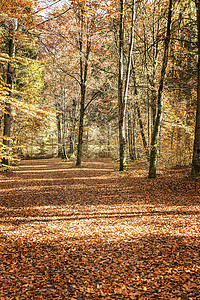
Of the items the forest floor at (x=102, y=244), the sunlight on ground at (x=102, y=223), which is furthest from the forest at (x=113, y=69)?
the sunlight on ground at (x=102, y=223)

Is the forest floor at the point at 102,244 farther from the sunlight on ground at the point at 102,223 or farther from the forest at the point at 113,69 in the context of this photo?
the forest at the point at 113,69

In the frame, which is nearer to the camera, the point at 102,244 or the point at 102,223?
the point at 102,244

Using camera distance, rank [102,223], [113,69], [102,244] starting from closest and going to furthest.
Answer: [102,244] → [102,223] → [113,69]

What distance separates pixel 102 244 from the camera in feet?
16.4

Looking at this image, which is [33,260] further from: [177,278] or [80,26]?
[80,26]

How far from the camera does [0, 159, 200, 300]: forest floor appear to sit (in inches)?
137

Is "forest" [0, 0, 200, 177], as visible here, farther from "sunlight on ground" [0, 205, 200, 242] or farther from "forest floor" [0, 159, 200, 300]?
"sunlight on ground" [0, 205, 200, 242]

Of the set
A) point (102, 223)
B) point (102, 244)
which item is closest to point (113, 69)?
point (102, 223)

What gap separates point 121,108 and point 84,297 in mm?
12116

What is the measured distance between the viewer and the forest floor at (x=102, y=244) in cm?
347

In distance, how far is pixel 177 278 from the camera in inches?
139

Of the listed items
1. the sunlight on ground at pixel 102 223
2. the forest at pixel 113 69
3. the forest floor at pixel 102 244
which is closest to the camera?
the forest floor at pixel 102 244

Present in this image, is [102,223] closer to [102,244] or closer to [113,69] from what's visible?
[102,244]

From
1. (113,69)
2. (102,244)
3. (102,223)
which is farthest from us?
(113,69)
